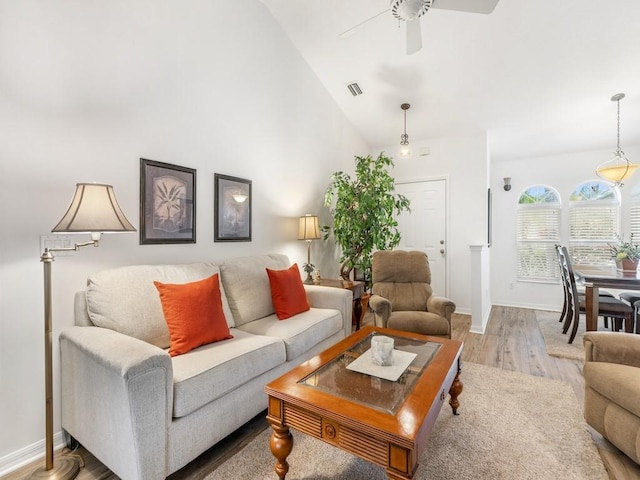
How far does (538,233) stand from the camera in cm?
506

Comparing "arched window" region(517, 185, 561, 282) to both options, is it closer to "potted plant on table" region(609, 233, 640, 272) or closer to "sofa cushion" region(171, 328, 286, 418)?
"potted plant on table" region(609, 233, 640, 272)

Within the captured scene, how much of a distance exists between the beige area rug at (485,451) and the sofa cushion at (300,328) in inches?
21.9

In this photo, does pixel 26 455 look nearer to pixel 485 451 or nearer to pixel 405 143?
pixel 485 451

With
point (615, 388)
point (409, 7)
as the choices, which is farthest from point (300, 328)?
point (409, 7)

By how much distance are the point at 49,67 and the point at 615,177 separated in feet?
16.3

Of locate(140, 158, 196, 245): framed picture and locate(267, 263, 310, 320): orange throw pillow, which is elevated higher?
locate(140, 158, 196, 245): framed picture

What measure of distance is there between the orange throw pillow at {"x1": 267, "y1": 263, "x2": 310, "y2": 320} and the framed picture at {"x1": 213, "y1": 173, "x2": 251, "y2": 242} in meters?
0.54

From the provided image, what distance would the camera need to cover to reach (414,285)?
3.15 metres

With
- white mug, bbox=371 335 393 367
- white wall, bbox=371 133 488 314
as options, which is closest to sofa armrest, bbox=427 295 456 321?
white mug, bbox=371 335 393 367

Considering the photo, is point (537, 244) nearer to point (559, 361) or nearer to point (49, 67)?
point (559, 361)

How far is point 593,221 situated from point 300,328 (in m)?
5.02

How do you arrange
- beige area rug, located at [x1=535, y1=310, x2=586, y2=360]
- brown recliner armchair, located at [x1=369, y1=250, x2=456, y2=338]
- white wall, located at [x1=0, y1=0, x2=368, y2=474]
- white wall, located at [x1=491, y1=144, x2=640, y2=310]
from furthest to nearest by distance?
white wall, located at [x1=491, y1=144, x2=640, y2=310] → beige area rug, located at [x1=535, y1=310, x2=586, y2=360] → brown recliner armchair, located at [x1=369, y1=250, x2=456, y2=338] → white wall, located at [x1=0, y1=0, x2=368, y2=474]

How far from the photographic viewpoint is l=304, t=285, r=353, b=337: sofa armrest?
284 cm

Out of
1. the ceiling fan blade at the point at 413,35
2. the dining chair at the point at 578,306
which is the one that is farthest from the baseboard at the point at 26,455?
the dining chair at the point at 578,306
